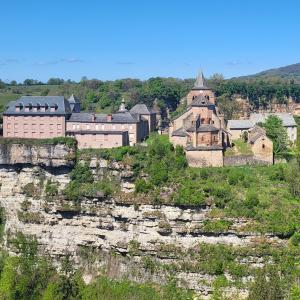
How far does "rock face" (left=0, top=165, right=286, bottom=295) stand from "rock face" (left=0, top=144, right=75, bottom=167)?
107 centimetres

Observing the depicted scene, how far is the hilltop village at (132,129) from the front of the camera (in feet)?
180

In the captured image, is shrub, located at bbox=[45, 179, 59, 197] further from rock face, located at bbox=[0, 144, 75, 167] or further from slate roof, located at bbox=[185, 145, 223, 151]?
slate roof, located at bbox=[185, 145, 223, 151]

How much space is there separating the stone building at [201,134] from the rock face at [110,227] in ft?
19.3

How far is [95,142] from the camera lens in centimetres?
5800

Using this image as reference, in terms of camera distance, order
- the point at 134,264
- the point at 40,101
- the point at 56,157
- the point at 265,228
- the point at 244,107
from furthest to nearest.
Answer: the point at 244,107 < the point at 40,101 < the point at 56,157 < the point at 134,264 < the point at 265,228

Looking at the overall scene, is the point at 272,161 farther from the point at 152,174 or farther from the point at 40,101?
the point at 40,101

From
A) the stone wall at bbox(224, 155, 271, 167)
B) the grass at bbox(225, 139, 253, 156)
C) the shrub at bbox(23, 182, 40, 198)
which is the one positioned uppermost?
the grass at bbox(225, 139, 253, 156)

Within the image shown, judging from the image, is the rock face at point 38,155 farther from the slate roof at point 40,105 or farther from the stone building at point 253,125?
the stone building at point 253,125

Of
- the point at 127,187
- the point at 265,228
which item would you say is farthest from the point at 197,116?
the point at 265,228

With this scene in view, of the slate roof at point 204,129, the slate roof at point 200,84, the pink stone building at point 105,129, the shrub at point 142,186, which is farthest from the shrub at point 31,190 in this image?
the slate roof at point 200,84

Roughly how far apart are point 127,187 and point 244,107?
100ft

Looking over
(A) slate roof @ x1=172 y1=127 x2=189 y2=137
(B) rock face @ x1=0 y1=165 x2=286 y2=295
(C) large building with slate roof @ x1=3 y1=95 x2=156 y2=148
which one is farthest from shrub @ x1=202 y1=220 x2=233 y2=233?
(C) large building with slate roof @ x1=3 y1=95 x2=156 y2=148

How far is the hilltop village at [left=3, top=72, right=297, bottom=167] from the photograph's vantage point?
5484 cm

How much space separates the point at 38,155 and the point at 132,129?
9886 mm
